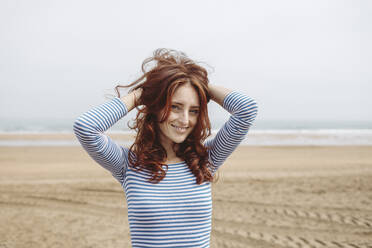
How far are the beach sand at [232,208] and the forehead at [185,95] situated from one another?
361 cm

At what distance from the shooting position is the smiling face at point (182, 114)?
5.71 ft

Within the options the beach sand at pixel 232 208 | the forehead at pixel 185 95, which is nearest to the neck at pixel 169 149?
the forehead at pixel 185 95

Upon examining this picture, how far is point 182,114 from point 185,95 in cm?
11

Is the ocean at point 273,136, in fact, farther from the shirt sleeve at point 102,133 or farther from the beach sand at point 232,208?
the shirt sleeve at point 102,133

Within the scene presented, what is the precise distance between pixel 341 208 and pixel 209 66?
19.0ft

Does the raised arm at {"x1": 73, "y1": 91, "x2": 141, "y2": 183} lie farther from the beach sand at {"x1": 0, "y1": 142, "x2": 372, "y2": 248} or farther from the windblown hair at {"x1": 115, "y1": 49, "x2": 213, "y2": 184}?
the beach sand at {"x1": 0, "y1": 142, "x2": 372, "y2": 248}

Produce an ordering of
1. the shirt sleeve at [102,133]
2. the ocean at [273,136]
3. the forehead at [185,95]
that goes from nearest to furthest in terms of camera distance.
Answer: the shirt sleeve at [102,133]
the forehead at [185,95]
the ocean at [273,136]

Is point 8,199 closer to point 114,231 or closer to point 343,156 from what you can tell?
point 114,231

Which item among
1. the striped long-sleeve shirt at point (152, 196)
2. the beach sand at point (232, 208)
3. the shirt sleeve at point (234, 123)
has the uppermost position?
the shirt sleeve at point (234, 123)

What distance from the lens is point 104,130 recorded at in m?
1.71

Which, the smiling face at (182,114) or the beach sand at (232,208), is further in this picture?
the beach sand at (232,208)

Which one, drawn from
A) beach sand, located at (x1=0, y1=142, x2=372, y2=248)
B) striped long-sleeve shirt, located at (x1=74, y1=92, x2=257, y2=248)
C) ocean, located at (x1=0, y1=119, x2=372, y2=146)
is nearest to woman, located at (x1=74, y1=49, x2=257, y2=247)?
striped long-sleeve shirt, located at (x1=74, y1=92, x2=257, y2=248)

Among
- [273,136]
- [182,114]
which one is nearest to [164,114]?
[182,114]

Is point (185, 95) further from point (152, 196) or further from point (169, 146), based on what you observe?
point (152, 196)
